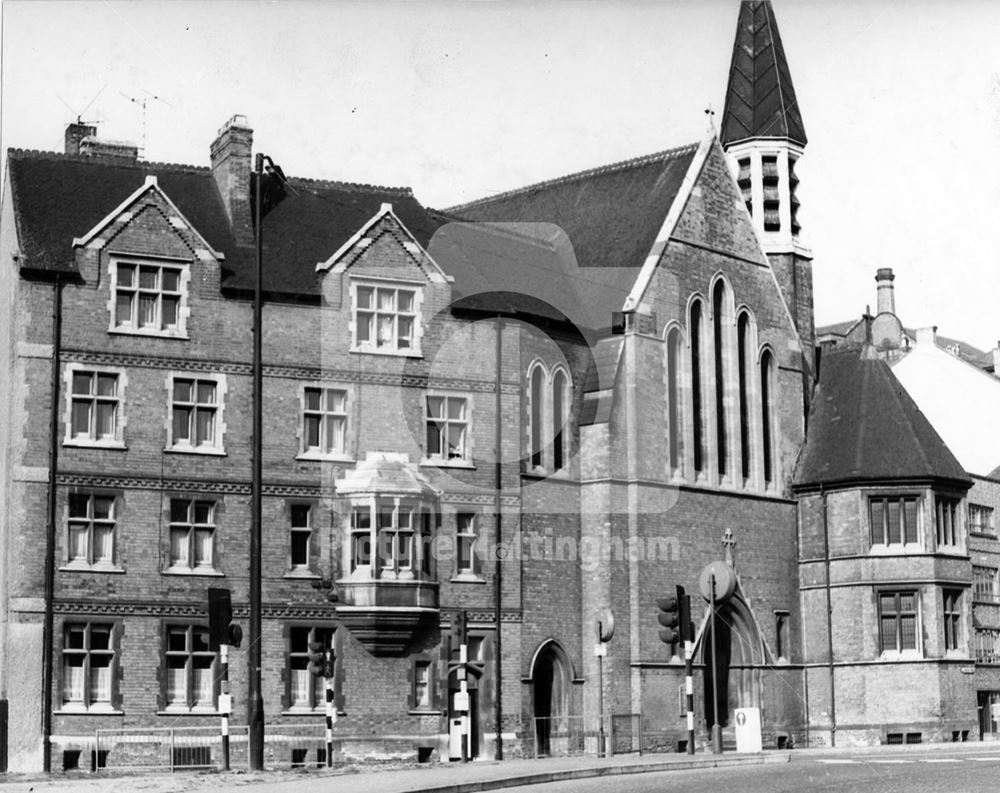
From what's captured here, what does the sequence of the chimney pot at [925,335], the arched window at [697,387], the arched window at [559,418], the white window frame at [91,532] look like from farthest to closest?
the chimney pot at [925,335]
the arched window at [697,387]
the arched window at [559,418]
the white window frame at [91,532]

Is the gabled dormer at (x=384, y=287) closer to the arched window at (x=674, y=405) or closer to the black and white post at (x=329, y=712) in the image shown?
the black and white post at (x=329, y=712)

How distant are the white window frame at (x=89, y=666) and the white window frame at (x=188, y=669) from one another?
1.19 meters

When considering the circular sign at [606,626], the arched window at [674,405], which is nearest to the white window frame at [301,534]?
the circular sign at [606,626]

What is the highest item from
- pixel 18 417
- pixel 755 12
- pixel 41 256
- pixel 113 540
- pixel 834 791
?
pixel 755 12

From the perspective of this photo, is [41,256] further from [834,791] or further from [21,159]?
[834,791]

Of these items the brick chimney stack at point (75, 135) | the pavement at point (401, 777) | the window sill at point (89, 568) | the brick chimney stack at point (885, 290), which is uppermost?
the brick chimney stack at point (885, 290)

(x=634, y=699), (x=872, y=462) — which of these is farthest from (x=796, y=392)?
(x=634, y=699)

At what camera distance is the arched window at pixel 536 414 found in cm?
4703

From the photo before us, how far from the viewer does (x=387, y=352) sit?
145ft

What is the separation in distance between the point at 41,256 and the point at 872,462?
24515mm

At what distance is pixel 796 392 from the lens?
A: 54500 millimetres

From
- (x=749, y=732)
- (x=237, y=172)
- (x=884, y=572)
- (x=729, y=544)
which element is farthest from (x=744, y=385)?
(x=237, y=172)

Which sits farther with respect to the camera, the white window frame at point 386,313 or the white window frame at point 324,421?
the white window frame at point 386,313

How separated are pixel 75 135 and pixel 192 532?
1295cm
